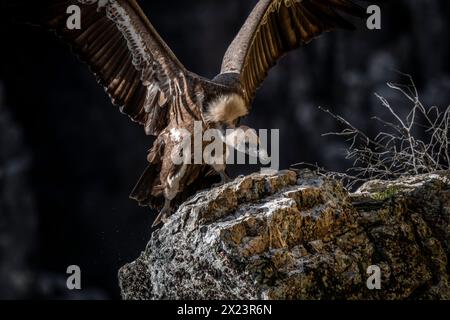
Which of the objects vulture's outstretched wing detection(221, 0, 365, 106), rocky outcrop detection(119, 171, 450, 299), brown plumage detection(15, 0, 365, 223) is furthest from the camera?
vulture's outstretched wing detection(221, 0, 365, 106)

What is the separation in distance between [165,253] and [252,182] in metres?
0.53

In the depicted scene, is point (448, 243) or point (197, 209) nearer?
point (197, 209)

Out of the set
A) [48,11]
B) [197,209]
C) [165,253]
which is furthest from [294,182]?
[48,11]

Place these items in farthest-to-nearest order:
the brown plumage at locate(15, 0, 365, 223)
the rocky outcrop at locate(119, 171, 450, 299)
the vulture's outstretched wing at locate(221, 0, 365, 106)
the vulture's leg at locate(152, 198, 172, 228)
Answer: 1. the vulture's outstretched wing at locate(221, 0, 365, 106)
2. the vulture's leg at locate(152, 198, 172, 228)
3. the brown plumage at locate(15, 0, 365, 223)
4. the rocky outcrop at locate(119, 171, 450, 299)

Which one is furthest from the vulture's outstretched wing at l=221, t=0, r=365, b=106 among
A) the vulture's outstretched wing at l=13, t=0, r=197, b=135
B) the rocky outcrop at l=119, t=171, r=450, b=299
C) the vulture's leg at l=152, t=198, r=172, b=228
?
the rocky outcrop at l=119, t=171, r=450, b=299

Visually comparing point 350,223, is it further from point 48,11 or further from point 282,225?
point 48,11

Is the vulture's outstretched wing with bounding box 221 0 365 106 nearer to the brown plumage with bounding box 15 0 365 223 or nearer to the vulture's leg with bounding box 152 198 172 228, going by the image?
the brown plumage with bounding box 15 0 365 223

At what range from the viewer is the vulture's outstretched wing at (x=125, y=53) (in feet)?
11.2

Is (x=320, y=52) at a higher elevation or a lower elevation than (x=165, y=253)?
higher

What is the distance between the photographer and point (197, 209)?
8.52 feet

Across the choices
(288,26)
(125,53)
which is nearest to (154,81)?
(125,53)

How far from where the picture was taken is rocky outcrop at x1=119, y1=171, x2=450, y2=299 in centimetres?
240

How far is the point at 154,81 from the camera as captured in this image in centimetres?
357

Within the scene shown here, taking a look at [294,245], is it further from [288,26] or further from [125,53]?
[288,26]
